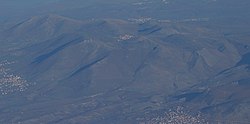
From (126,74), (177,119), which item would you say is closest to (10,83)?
(126,74)

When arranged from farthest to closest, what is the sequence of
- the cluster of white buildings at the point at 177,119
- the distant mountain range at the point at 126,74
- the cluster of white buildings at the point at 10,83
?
the cluster of white buildings at the point at 10,83, the distant mountain range at the point at 126,74, the cluster of white buildings at the point at 177,119

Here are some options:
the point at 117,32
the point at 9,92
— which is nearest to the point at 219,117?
the point at 9,92

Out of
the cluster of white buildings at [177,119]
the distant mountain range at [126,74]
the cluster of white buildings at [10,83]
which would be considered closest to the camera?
the cluster of white buildings at [177,119]

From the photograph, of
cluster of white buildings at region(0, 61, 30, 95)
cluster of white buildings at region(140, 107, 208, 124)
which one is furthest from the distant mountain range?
cluster of white buildings at region(140, 107, 208, 124)

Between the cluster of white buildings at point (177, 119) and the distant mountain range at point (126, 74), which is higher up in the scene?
the cluster of white buildings at point (177, 119)

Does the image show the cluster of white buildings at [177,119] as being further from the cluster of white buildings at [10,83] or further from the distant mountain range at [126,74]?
the cluster of white buildings at [10,83]

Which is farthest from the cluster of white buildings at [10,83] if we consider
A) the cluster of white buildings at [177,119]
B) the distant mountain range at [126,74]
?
the cluster of white buildings at [177,119]

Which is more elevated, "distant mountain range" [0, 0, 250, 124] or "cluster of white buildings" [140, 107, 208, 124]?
"cluster of white buildings" [140, 107, 208, 124]

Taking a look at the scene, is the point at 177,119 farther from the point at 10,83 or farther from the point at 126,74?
the point at 10,83

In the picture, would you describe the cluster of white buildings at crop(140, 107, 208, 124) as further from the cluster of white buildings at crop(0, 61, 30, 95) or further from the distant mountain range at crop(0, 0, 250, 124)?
the cluster of white buildings at crop(0, 61, 30, 95)

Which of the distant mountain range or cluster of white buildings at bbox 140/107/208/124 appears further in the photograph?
the distant mountain range

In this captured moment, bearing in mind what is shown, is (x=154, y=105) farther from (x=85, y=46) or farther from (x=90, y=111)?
(x=85, y=46)
